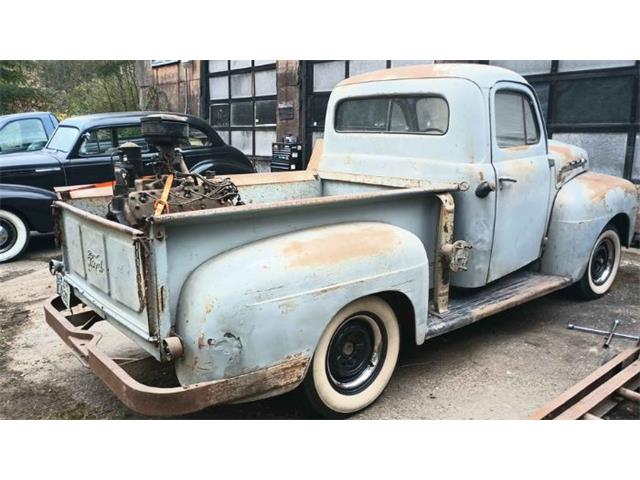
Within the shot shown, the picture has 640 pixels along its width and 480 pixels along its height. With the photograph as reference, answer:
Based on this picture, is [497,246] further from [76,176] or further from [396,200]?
[76,176]

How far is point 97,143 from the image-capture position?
7.34m

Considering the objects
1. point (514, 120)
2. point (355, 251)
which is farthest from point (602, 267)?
point (355, 251)

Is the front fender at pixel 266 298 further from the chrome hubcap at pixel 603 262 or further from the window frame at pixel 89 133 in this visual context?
the window frame at pixel 89 133

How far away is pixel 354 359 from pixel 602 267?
3.19 meters

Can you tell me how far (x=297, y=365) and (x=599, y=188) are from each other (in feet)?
10.9

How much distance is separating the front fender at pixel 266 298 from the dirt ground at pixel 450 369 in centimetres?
57

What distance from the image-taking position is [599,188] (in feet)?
14.8

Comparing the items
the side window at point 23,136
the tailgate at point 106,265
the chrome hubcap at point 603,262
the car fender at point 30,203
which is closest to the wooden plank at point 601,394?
the chrome hubcap at point 603,262

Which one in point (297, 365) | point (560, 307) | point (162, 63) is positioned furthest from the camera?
point (162, 63)

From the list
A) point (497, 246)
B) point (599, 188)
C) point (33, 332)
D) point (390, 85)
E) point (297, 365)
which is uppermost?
point (390, 85)

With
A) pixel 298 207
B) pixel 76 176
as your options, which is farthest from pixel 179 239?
pixel 76 176

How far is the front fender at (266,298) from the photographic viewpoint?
2.36m

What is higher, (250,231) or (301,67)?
(301,67)

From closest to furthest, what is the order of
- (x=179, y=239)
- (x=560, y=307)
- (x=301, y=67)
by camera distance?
1. (x=179, y=239)
2. (x=560, y=307)
3. (x=301, y=67)
